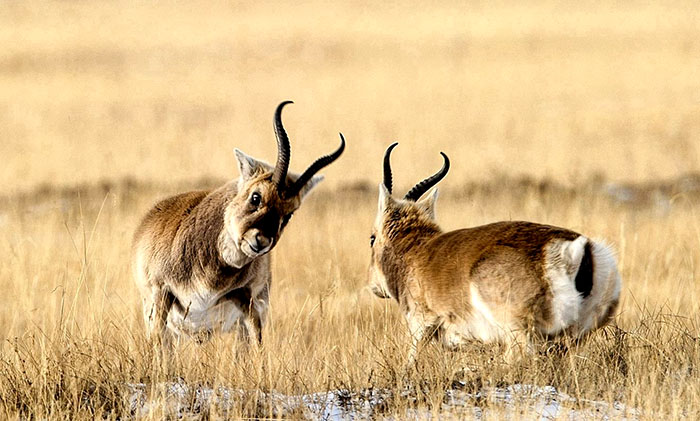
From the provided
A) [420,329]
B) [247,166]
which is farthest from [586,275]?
[247,166]

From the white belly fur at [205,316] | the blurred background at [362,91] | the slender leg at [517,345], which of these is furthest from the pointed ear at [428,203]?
the blurred background at [362,91]

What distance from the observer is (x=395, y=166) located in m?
17.7

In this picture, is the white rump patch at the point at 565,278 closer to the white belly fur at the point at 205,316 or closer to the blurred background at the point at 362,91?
the white belly fur at the point at 205,316

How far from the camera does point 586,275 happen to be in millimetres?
5688

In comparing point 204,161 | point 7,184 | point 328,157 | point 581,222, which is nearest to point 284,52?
point 204,161

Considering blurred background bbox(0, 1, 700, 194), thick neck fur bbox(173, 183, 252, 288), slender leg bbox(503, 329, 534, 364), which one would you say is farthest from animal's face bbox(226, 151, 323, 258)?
blurred background bbox(0, 1, 700, 194)

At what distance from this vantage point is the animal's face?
6.81m

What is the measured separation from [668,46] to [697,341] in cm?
2772

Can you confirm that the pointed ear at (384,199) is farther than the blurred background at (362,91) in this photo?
No

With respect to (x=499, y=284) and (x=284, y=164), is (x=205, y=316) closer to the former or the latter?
(x=284, y=164)

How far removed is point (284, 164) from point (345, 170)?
10.3 meters

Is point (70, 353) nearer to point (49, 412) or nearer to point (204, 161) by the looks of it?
point (49, 412)

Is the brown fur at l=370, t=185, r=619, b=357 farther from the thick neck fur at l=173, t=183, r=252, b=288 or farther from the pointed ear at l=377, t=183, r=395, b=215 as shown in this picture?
the thick neck fur at l=173, t=183, r=252, b=288

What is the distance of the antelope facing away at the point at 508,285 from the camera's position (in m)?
5.70
